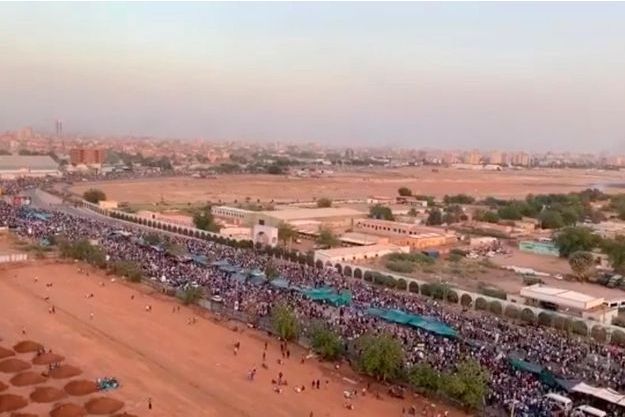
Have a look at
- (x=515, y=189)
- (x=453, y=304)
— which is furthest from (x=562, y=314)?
(x=515, y=189)

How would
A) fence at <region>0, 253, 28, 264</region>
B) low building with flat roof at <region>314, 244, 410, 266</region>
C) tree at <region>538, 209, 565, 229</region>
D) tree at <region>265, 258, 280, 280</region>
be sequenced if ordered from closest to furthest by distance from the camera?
tree at <region>265, 258, 280, 280</region> < fence at <region>0, 253, 28, 264</region> < low building with flat roof at <region>314, 244, 410, 266</region> < tree at <region>538, 209, 565, 229</region>

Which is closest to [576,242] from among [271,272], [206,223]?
[271,272]

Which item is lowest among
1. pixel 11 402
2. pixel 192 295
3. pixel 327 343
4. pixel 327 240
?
pixel 11 402

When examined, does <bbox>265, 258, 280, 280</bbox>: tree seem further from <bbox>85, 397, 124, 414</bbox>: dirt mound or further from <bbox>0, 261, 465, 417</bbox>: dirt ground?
<bbox>85, 397, 124, 414</bbox>: dirt mound

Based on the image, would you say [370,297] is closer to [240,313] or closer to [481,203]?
[240,313]

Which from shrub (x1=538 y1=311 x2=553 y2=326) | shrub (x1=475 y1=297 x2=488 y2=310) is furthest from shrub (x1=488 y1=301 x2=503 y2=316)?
shrub (x1=538 y1=311 x2=553 y2=326)

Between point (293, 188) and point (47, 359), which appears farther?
point (293, 188)

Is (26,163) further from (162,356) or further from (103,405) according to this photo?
(103,405)
